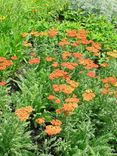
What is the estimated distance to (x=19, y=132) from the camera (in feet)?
15.3

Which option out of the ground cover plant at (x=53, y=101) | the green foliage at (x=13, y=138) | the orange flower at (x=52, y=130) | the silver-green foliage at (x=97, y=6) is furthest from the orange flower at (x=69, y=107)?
the silver-green foliage at (x=97, y=6)

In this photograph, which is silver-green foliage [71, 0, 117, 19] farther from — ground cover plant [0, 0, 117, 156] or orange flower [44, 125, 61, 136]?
orange flower [44, 125, 61, 136]

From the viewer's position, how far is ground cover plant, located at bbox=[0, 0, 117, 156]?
15.5 feet

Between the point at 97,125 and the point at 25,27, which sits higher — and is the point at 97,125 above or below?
below

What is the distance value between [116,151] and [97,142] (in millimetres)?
430

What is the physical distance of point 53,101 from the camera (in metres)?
5.46

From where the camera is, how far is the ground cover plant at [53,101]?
471 cm

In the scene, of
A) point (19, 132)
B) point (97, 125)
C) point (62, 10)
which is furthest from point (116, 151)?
point (62, 10)

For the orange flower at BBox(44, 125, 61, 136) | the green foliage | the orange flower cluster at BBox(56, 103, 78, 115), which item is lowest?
the green foliage

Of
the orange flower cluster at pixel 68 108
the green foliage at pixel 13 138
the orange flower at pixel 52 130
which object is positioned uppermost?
the orange flower cluster at pixel 68 108

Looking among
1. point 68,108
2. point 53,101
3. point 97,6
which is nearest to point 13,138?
point 68,108

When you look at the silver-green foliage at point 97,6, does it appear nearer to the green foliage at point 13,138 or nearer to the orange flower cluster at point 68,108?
the orange flower cluster at point 68,108

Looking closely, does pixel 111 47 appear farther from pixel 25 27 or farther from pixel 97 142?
pixel 97 142

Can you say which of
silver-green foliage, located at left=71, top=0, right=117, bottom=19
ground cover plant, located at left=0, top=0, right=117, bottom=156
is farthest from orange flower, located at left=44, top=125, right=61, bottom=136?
silver-green foliage, located at left=71, top=0, right=117, bottom=19
